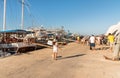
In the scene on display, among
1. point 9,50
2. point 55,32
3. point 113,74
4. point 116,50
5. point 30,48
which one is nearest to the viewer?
point 113,74

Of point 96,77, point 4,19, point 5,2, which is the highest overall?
point 5,2

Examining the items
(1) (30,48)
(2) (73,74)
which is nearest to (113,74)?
(2) (73,74)

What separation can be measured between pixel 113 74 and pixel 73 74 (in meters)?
2.13

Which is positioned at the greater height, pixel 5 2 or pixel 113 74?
pixel 5 2

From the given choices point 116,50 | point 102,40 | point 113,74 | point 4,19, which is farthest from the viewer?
point 102,40

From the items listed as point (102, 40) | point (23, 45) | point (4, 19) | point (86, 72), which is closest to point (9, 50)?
point (23, 45)

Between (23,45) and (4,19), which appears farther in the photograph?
(4,19)

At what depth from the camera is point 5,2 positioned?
116 ft

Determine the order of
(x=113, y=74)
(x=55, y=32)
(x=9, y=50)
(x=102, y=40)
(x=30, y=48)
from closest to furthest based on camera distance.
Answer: (x=113, y=74) → (x=9, y=50) → (x=30, y=48) → (x=102, y=40) → (x=55, y=32)

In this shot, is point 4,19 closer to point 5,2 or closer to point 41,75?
point 5,2

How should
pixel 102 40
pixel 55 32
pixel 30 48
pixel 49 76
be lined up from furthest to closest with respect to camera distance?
pixel 55 32 < pixel 102 40 < pixel 30 48 < pixel 49 76

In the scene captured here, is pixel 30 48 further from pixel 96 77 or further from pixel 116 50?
pixel 96 77

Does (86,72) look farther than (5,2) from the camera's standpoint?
No

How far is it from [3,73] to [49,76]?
247cm
